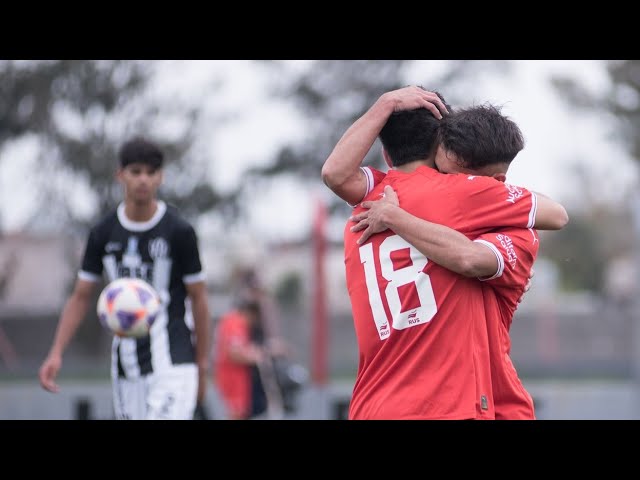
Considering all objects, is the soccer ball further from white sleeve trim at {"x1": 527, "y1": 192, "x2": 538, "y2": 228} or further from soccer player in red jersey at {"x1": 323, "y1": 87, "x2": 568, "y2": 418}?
white sleeve trim at {"x1": 527, "y1": 192, "x2": 538, "y2": 228}

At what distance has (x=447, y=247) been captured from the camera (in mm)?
3062

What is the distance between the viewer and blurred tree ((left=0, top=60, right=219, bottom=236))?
1753 cm

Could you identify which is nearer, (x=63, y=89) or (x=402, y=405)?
(x=402, y=405)

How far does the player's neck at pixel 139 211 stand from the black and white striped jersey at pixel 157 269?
0.03 meters

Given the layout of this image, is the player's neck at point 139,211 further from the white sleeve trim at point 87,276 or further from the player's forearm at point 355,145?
the player's forearm at point 355,145

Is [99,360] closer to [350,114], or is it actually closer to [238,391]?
[238,391]

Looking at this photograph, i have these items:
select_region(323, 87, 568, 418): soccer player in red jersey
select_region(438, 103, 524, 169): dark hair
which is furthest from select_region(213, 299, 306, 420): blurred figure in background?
select_region(438, 103, 524, 169): dark hair

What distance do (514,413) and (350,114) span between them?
2049 cm

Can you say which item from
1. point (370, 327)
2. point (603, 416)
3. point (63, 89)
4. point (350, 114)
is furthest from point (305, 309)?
point (370, 327)

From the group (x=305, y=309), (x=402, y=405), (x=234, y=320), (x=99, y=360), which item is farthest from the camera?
(x=99, y=360)

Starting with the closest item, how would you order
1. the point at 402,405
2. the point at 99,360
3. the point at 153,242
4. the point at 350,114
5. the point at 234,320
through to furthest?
the point at 402,405
the point at 153,242
the point at 234,320
the point at 99,360
the point at 350,114

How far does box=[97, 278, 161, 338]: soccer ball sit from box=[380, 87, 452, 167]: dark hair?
207 cm

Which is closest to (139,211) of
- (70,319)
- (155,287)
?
(155,287)
